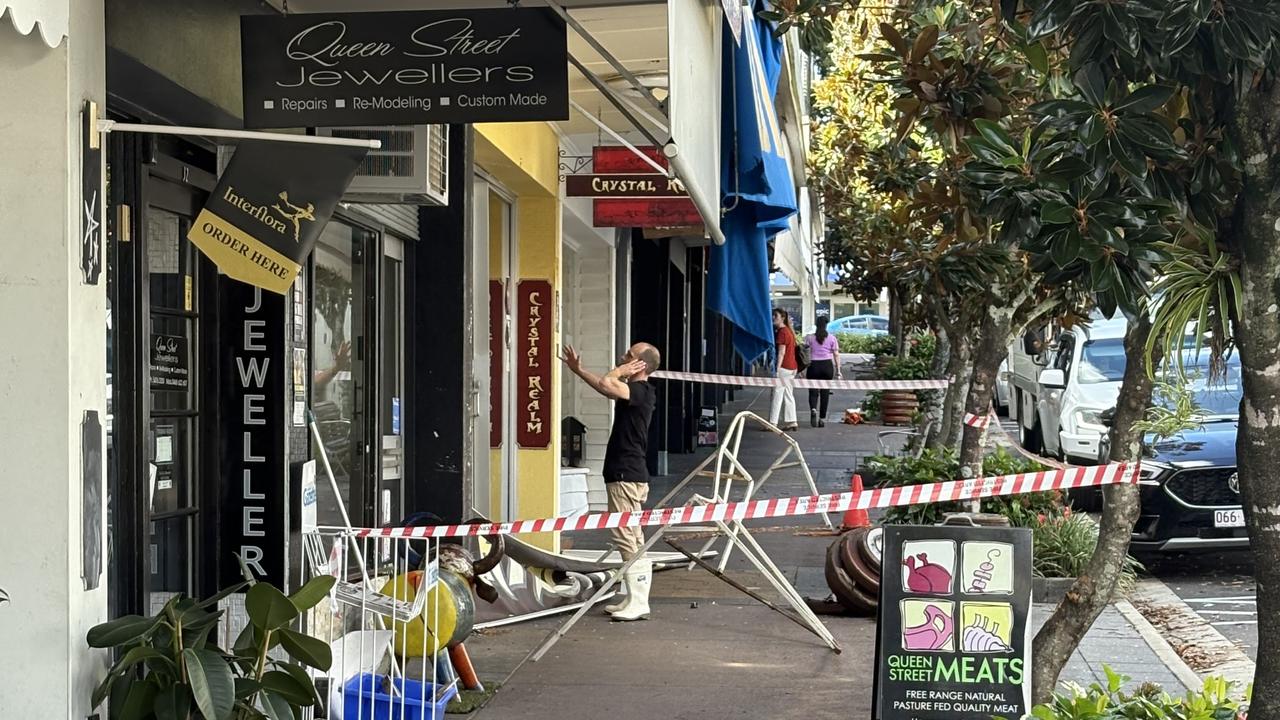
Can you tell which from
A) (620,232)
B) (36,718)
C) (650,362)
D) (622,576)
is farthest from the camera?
(620,232)

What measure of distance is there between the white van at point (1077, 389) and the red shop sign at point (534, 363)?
544cm

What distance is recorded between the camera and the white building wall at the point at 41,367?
158 inches

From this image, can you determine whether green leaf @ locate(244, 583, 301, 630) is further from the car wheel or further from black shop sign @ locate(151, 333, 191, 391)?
the car wheel

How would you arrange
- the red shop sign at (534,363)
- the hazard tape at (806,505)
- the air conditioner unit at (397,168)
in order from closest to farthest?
the hazard tape at (806,505) → the air conditioner unit at (397,168) → the red shop sign at (534,363)

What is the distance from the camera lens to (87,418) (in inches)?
166

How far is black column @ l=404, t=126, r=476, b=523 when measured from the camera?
29.0 feet

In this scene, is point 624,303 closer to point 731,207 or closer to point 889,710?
point 731,207

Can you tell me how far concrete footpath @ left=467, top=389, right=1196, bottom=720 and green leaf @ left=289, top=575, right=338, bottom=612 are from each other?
82.1 inches

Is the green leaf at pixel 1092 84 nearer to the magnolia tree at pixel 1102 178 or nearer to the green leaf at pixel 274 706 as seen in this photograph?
the magnolia tree at pixel 1102 178

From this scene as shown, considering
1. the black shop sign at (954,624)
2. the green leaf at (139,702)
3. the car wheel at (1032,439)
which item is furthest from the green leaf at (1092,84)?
the car wheel at (1032,439)

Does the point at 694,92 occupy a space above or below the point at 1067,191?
above

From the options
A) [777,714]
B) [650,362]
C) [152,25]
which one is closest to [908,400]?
[650,362]

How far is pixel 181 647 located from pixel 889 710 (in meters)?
2.86

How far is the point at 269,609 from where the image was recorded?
15.1 feet
